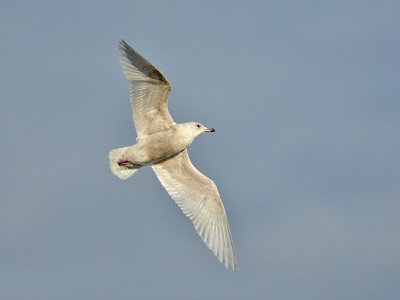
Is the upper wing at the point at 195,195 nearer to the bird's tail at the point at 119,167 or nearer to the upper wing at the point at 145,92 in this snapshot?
the bird's tail at the point at 119,167

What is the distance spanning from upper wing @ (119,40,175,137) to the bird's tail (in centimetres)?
70

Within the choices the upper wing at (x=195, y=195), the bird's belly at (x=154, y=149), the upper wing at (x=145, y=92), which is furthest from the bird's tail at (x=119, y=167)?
the upper wing at (x=195, y=195)

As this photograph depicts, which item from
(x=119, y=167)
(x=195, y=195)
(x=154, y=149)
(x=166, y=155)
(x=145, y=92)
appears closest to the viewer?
(x=145, y=92)

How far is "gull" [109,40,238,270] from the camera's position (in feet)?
60.0

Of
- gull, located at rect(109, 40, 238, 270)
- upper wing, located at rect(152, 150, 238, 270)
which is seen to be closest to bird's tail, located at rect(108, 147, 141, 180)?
gull, located at rect(109, 40, 238, 270)

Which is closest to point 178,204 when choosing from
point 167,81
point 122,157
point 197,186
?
point 197,186

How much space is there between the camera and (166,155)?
19.0 meters

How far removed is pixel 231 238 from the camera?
1928 cm

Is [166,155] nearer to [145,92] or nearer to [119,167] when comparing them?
[119,167]

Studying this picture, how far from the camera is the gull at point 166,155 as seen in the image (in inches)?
720

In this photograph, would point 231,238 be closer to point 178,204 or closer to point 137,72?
point 178,204

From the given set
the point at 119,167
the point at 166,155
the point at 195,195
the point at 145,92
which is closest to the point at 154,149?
the point at 166,155

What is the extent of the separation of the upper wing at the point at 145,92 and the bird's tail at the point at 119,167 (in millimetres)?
698

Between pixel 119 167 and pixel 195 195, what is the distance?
2.14m
